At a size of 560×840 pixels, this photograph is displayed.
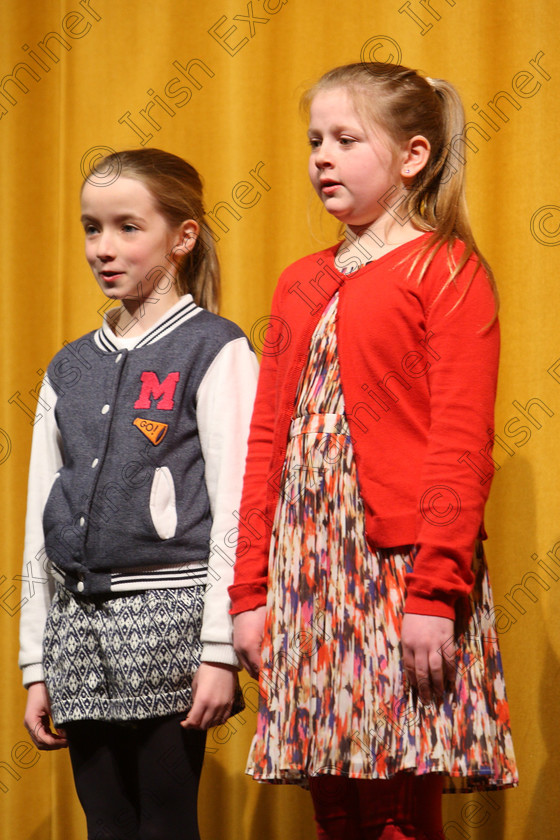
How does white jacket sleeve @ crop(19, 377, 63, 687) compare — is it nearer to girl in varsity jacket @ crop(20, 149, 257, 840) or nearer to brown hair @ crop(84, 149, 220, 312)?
girl in varsity jacket @ crop(20, 149, 257, 840)

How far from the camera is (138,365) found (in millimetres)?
1399

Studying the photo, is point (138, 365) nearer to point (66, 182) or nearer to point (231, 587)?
point (231, 587)

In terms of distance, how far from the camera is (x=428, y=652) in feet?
3.56

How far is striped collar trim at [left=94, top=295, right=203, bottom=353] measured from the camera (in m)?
1.43

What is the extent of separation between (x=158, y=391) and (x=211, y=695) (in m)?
0.41

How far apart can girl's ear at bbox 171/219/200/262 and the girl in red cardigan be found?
0.84 ft

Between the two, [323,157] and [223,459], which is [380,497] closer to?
[223,459]

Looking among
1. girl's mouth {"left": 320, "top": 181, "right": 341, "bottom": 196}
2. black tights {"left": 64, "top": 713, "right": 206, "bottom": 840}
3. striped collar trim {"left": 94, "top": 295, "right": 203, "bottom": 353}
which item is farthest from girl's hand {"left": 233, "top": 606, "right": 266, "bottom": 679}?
girl's mouth {"left": 320, "top": 181, "right": 341, "bottom": 196}

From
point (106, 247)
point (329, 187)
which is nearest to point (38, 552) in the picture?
point (106, 247)

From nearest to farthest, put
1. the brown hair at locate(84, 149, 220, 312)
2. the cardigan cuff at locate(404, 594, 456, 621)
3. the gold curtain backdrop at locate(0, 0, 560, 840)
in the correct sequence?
the cardigan cuff at locate(404, 594, 456, 621), the brown hair at locate(84, 149, 220, 312), the gold curtain backdrop at locate(0, 0, 560, 840)

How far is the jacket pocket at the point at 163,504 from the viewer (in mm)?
1314

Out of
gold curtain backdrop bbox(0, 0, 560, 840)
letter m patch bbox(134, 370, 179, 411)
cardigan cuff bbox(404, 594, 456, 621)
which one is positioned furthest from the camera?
gold curtain backdrop bbox(0, 0, 560, 840)

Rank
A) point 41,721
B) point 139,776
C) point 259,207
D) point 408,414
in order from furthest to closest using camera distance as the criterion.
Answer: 1. point 259,207
2. point 41,721
3. point 139,776
4. point 408,414

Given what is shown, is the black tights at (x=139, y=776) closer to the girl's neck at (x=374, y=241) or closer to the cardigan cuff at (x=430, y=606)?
the cardigan cuff at (x=430, y=606)
